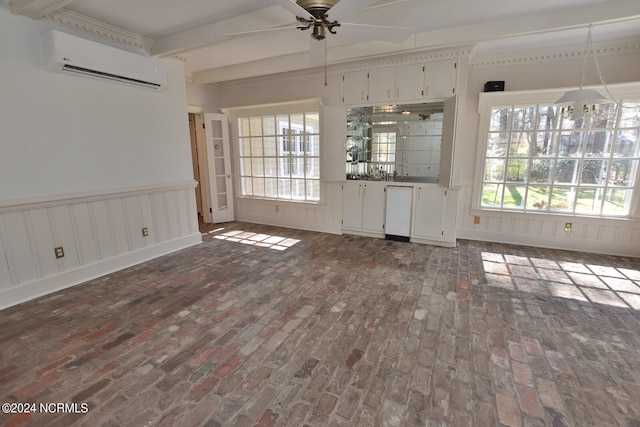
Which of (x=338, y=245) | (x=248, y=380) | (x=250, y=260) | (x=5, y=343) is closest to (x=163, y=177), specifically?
(x=250, y=260)

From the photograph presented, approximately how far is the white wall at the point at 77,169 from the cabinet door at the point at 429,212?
137 inches

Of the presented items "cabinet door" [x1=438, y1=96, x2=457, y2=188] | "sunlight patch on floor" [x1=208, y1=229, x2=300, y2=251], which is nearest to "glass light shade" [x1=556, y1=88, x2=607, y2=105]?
"cabinet door" [x1=438, y1=96, x2=457, y2=188]

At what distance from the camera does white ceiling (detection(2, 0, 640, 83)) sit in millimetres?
2572

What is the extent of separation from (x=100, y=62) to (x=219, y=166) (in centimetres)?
281

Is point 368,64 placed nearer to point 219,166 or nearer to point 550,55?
point 550,55

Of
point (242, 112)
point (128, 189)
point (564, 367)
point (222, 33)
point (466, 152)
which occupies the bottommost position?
point (564, 367)

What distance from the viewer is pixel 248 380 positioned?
174 centimetres

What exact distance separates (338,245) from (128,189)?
2.84m

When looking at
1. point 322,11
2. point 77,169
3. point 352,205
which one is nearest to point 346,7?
point 322,11

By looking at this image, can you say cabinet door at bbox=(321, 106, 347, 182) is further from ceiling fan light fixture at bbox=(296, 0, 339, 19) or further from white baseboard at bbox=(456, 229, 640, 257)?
ceiling fan light fixture at bbox=(296, 0, 339, 19)

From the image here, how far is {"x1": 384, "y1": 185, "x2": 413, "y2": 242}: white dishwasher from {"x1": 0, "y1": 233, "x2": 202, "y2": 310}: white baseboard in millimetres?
3133

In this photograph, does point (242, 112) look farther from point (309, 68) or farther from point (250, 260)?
point (250, 260)

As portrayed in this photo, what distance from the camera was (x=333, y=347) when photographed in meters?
2.03

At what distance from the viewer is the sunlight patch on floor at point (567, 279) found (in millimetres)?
2732
